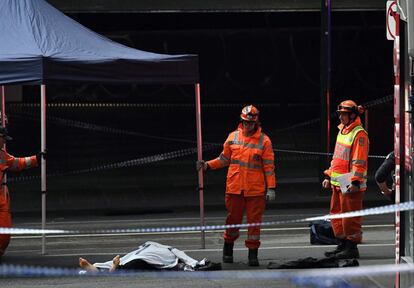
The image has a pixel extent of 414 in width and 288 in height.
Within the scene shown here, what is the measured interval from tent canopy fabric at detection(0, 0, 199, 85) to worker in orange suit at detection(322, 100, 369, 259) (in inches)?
86.1

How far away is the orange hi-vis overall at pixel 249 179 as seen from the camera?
10938mm

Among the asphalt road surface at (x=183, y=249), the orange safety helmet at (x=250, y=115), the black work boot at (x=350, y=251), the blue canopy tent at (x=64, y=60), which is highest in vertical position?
the blue canopy tent at (x=64, y=60)

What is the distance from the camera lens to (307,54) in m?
25.9

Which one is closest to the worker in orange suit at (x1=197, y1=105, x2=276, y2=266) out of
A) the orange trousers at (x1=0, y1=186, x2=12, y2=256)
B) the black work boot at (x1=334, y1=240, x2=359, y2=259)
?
the black work boot at (x1=334, y1=240, x2=359, y2=259)

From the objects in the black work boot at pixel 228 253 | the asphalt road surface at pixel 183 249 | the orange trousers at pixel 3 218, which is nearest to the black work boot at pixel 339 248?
the asphalt road surface at pixel 183 249

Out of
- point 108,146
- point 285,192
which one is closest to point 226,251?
point 285,192

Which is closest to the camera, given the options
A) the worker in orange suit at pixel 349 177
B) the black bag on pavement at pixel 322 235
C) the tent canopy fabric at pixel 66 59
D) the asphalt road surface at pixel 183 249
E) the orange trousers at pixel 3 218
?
the asphalt road surface at pixel 183 249

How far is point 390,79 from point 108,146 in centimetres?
812

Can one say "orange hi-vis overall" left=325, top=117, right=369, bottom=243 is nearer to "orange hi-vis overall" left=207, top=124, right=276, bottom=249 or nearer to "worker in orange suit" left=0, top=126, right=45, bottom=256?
"orange hi-vis overall" left=207, top=124, right=276, bottom=249

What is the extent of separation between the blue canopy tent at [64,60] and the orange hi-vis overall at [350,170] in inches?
74.8

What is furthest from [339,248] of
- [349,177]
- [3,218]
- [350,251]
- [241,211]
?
[3,218]

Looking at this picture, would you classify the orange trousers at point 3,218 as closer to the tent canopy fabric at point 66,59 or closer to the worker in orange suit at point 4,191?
the worker in orange suit at point 4,191

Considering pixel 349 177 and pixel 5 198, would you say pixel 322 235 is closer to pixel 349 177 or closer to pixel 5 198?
pixel 349 177

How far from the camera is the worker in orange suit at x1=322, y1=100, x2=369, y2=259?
11.0 metres
